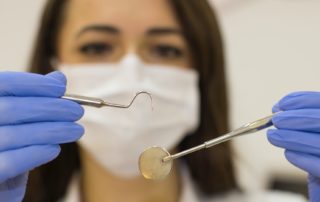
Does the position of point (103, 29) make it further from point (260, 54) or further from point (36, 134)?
point (260, 54)

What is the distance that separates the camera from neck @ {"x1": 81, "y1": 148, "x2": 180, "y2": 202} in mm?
882

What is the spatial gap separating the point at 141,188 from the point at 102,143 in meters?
0.18

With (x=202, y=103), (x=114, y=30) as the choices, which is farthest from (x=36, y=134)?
(x=202, y=103)

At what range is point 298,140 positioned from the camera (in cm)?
54

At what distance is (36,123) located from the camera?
554 millimetres

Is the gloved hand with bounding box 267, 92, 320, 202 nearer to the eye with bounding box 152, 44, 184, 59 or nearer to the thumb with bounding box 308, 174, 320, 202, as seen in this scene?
the thumb with bounding box 308, 174, 320, 202

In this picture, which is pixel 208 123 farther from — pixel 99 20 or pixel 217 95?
pixel 99 20

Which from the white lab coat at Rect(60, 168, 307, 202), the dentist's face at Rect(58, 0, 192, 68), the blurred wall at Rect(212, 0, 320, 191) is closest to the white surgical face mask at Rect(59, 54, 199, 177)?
the dentist's face at Rect(58, 0, 192, 68)

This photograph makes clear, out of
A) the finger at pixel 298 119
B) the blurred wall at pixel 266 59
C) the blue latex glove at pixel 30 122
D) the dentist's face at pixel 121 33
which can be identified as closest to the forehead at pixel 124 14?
the dentist's face at pixel 121 33

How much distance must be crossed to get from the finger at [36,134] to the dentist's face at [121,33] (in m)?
0.30

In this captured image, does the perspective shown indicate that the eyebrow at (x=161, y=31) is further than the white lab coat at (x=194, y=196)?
No

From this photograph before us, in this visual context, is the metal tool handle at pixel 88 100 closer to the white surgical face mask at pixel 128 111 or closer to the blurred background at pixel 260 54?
the white surgical face mask at pixel 128 111

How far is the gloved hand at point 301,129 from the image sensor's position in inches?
21.3

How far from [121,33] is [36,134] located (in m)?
0.34
